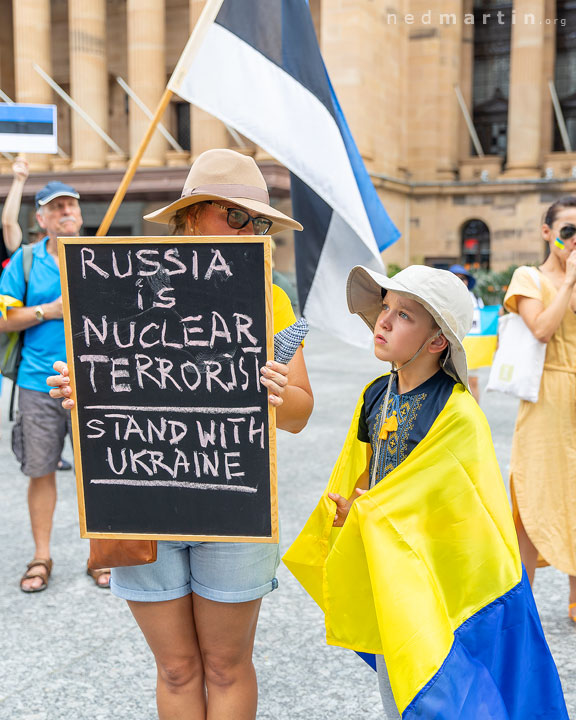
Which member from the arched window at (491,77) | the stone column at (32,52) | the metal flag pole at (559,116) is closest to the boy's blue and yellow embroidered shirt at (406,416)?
the stone column at (32,52)

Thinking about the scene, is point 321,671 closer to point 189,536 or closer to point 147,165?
point 189,536

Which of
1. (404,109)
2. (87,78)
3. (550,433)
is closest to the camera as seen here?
(550,433)

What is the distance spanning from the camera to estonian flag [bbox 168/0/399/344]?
407cm

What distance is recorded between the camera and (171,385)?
2.27m

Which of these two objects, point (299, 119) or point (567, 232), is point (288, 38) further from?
point (567, 232)

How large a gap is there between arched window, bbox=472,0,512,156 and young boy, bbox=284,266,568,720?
35208 mm

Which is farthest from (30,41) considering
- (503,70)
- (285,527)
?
(285,527)

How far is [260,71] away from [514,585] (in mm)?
2940

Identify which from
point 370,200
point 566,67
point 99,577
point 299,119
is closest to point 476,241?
point 566,67

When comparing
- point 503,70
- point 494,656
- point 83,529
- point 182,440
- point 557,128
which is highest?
point 503,70

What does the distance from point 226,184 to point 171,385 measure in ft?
2.02

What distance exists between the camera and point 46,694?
330 centimetres

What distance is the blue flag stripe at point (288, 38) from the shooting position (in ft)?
13.8

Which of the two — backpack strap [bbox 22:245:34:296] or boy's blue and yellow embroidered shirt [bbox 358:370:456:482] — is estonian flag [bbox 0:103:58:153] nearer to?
backpack strap [bbox 22:245:34:296]
